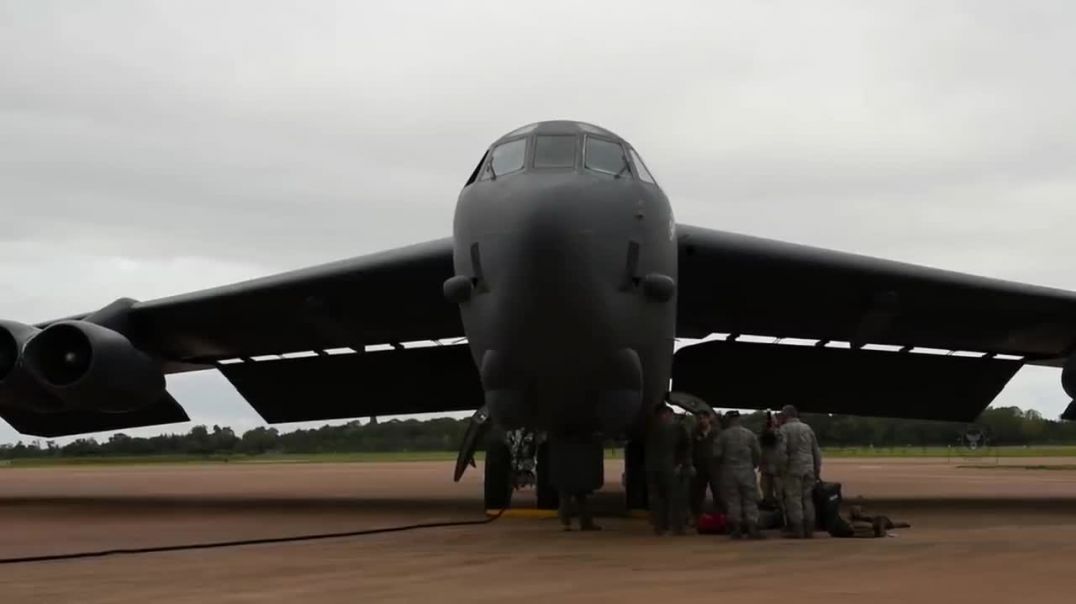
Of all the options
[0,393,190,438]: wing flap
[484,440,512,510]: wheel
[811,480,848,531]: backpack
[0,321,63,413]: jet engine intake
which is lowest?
[811,480,848,531]: backpack

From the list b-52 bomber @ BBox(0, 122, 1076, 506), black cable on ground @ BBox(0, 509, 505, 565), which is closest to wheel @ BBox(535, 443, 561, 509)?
b-52 bomber @ BBox(0, 122, 1076, 506)

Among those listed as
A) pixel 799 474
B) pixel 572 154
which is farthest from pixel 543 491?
pixel 572 154

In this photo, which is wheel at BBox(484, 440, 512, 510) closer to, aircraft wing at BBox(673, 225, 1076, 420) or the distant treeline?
aircraft wing at BBox(673, 225, 1076, 420)

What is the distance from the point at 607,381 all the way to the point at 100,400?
7.01m

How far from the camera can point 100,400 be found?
1462 cm

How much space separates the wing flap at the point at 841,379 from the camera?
17203mm

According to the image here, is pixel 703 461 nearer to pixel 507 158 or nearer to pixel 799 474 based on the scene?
pixel 799 474

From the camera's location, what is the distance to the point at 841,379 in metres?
17.9

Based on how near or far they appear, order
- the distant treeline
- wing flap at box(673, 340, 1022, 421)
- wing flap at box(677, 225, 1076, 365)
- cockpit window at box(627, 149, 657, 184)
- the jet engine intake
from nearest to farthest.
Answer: cockpit window at box(627, 149, 657, 184)
wing flap at box(677, 225, 1076, 365)
the jet engine intake
wing flap at box(673, 340, 1022, 421)
the distant treeline

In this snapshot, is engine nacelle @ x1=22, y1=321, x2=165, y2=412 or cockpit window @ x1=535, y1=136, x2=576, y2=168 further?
A: engine nacelle @ x1=22, y1=321, x2=165, y2=412

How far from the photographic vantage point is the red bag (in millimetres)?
Result: 11156

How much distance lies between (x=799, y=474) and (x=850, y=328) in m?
5.95

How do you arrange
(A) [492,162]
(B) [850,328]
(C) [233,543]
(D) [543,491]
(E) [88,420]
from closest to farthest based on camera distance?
(C) [233,543], (A) [492,162], (D) [543,491], (B) [850,328], (E) [88,420]

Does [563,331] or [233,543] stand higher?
[563,331]
